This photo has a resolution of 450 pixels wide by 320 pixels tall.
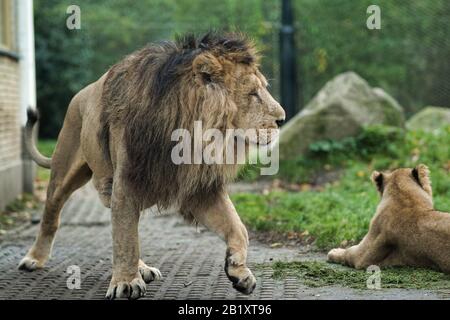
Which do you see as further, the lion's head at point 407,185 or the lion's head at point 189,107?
the lion's head at point 407,185

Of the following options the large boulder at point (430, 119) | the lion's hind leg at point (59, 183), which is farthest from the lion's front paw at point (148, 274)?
the large boulder at point (430, 119)

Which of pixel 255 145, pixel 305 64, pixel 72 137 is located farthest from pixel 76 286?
pixel 305 64

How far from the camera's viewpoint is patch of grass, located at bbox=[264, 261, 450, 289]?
522 centimetres

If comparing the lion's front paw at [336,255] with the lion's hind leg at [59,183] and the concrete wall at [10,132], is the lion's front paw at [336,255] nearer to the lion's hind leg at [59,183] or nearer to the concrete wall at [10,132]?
the lion's hind leg at [59,183]

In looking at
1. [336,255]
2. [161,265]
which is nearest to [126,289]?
[161,265]

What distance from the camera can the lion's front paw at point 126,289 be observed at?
4859 mm

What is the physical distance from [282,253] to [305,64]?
9.68 metres

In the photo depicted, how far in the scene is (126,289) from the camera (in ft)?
16.0

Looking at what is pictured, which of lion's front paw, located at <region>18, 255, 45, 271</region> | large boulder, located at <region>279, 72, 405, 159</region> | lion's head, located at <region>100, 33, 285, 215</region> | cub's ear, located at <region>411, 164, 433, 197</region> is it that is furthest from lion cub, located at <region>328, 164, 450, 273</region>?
large boulder, located at <region>279, 72, 405, 159</region>

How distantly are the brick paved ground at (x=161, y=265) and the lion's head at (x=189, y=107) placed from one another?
70cm

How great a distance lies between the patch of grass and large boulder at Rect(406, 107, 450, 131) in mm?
7969

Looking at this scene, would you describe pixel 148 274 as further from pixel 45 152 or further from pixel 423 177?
pixel 45 152

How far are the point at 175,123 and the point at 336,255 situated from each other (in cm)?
189

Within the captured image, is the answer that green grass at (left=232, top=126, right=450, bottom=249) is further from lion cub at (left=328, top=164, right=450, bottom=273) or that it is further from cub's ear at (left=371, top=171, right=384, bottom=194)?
lion cub at (left=328, top=164, right=450, bottom=273)
